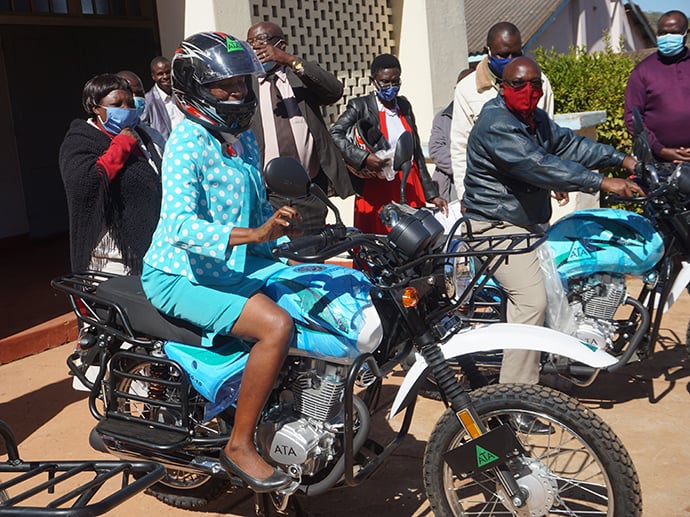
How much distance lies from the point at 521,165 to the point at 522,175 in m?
0.06

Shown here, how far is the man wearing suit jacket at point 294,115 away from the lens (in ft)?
17.6

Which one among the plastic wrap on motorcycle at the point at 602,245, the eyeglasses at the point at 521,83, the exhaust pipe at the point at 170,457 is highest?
the eyeglasses at the point at 521,83

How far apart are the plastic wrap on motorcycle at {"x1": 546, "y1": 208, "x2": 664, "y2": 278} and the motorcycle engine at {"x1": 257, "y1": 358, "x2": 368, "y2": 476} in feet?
A: 5.94

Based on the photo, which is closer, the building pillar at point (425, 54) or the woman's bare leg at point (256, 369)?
the woman's bare leg at point (256, 369)

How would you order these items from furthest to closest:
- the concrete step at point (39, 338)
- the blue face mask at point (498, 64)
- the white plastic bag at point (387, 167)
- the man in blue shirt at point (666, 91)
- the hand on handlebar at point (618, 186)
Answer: the concrete step at point (39, 338) → the man in blue shirt at point (666, 91) → the white plastic bag at point (387, 167) → the blue face mask at point (498, 64) → the hand on handlebar at point (618, 186)

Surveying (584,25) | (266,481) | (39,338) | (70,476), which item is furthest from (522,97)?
(584,25)

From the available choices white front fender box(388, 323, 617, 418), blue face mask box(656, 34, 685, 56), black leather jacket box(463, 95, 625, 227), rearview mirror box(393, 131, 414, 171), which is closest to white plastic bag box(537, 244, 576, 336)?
black leather jacket box(463, 95, 625, 227)

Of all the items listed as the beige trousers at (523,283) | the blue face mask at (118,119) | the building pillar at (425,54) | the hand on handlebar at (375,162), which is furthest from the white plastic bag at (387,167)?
the building pillar at (425,54)

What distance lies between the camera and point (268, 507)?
358cm

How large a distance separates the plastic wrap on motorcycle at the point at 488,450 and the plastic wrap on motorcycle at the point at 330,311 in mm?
499

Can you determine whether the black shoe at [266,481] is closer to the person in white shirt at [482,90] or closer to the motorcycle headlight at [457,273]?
the motorcycle headlight at [457,273]

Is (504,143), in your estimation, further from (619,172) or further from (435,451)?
(619,172)

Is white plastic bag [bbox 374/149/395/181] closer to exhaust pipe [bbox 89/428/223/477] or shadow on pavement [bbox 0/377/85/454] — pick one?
shadow on pavement [bbox 0/377/85/454]

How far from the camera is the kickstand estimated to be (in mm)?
3543
